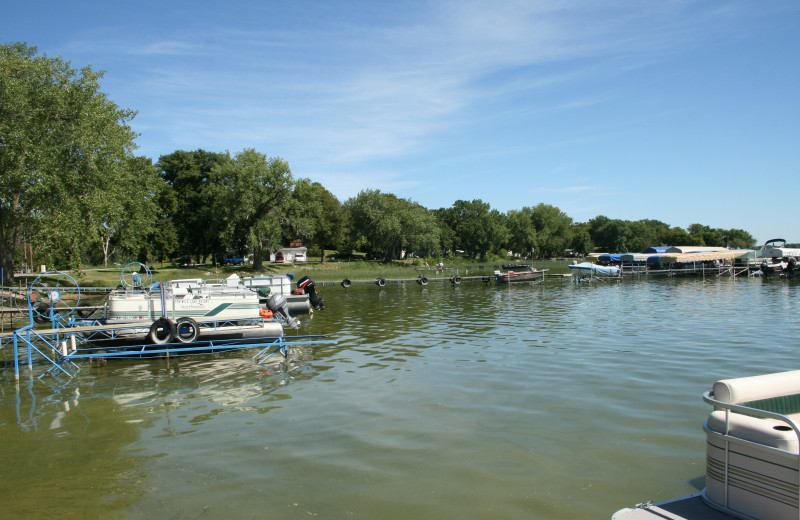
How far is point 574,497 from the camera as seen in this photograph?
21.0 feet

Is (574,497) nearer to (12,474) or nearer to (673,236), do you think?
(12,474)

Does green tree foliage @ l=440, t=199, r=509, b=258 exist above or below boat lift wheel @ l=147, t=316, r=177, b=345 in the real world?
above

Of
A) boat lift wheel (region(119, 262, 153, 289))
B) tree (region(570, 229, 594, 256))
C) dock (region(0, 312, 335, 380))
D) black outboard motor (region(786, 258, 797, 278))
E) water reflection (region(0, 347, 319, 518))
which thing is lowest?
water reflection (region(0, 347, 319, 518))

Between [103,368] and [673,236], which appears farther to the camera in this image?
[673,236]

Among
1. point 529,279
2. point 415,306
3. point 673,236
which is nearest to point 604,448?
point 415,306

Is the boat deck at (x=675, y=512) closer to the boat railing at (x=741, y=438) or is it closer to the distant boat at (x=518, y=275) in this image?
the boat railing at (x=741, y=438)

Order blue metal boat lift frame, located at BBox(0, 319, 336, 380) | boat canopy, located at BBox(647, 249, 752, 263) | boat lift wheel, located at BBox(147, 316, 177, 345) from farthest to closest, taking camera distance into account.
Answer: boat canopy, located at BBox(647, 249, 752, 263) → boat lift wheel, located at BBox(147, 316, 177, 345) → blue metal boat lift frame, located at BBox(0, 319, 336, 380)

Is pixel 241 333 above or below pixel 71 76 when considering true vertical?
below

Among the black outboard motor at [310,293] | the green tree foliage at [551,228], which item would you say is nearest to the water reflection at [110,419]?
the black outboard motor at [310,293]

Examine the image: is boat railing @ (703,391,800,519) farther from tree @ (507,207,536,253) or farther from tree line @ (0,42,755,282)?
tree @ (507,207,536,253)

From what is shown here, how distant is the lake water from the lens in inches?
256

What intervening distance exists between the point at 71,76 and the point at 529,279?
41.8m

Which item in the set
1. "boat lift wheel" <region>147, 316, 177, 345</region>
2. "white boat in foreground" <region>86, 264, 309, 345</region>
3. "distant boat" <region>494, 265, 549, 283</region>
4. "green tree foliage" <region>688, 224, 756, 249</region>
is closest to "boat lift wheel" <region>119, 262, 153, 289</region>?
"white boat in foreground" <region>86, 264, 309, 345</region>

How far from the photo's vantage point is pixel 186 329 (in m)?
15.9
